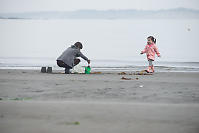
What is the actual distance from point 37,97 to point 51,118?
7.02 feet

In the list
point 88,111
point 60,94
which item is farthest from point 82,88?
point 88,111

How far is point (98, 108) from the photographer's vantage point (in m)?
6.46

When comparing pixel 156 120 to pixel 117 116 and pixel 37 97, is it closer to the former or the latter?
pixel 117 116

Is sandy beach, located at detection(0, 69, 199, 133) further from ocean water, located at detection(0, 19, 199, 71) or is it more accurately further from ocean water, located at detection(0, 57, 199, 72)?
ocean water, located at detection(0, 19, 199, 71)

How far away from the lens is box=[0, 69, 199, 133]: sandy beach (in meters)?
5.21

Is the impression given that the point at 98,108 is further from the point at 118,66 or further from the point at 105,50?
the point at 105,50

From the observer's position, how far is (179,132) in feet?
16.4

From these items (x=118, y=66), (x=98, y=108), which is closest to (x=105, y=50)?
(x=118, y=66)

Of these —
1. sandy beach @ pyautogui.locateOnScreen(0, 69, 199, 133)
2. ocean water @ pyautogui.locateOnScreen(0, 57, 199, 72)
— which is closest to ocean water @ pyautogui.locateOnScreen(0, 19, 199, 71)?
ocean water @ pyautogui.locateOnScreen(0, 57, 199, 72)

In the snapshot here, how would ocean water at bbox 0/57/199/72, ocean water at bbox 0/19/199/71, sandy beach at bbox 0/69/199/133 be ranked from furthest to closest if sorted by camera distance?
1. ocean water at bbox 0/19/199/71
2. ocean water at bbox 0/57/199/72
3. sandy beach at bbox 0/69/199/133

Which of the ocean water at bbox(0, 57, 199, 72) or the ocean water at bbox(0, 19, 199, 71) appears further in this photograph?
the ocean water at bbox(0, 19, 199, 71)

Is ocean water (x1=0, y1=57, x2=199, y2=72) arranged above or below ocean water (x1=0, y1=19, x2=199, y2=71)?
below

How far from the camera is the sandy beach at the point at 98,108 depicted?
521cm

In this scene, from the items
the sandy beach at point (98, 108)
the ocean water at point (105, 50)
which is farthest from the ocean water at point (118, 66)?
the sandy beach at point (98, 108)
